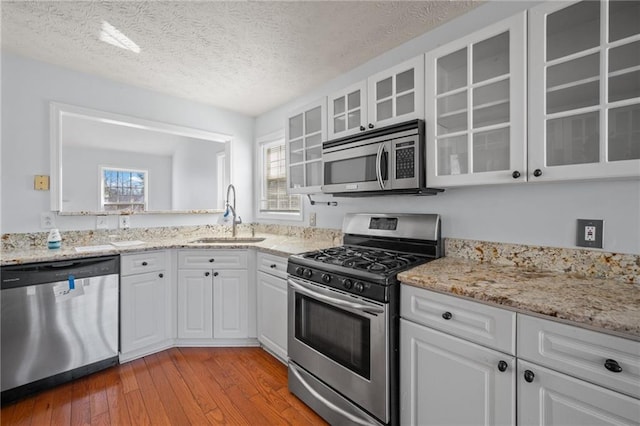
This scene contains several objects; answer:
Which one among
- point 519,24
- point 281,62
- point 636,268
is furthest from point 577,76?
point 281,62

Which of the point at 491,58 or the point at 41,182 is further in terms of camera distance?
the point at 41,182

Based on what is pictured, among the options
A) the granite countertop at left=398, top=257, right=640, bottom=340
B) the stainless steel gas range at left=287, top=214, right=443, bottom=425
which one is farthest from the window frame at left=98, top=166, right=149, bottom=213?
the granite countertop at left=398, top=257, right=640, bottom=340

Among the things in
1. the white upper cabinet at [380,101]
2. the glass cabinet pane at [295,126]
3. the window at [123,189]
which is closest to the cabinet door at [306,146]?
the glass cabinet pane at [295,126]

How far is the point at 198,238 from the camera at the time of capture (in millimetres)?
3164

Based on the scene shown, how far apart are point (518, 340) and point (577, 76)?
1113 mm

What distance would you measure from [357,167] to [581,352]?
1.45m

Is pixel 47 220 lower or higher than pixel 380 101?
lower

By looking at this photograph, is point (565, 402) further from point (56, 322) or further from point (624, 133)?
point (56, 322)

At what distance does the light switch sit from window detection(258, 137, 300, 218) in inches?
78.5

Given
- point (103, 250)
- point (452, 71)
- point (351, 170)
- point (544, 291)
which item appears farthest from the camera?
point (103, 250)

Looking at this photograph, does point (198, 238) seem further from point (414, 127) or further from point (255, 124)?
point (414, 127)

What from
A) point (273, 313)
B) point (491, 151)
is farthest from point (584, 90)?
point (273, 313)

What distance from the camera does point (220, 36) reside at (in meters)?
1.99

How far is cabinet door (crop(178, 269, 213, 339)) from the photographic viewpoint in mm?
2557
